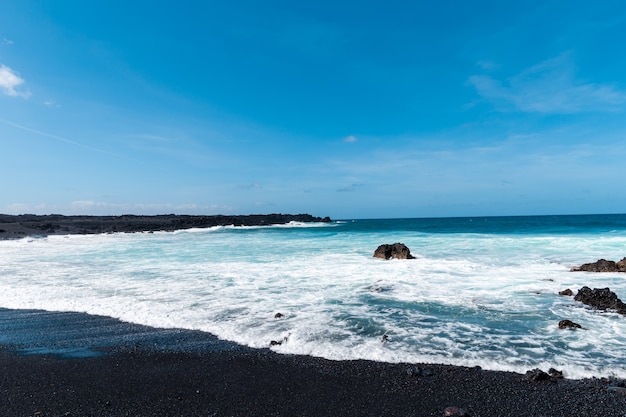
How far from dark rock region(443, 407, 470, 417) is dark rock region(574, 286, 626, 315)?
22.1 ft

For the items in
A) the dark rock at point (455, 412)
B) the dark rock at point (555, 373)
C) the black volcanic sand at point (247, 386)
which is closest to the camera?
the dark rock at point (455, 412)

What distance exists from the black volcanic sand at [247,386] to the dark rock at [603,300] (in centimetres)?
477

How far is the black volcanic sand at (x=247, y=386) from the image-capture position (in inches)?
170

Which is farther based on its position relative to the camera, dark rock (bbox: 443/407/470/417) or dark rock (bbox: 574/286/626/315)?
dark rock (bbox: 574/286/626/315)

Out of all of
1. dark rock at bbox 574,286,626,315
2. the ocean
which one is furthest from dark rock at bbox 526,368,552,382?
dark rock at bbox 574,286,626,315

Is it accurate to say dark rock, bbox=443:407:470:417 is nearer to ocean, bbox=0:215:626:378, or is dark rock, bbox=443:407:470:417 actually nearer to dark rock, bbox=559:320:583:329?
ocean, bbox=0:215:626:378

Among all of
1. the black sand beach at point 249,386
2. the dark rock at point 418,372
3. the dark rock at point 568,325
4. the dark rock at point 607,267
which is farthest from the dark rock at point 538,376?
the dark rock at point 607,267

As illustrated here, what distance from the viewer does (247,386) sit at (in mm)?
4898

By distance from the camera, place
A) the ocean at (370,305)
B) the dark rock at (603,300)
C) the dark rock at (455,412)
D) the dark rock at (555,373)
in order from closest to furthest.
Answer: the dark rock at (455,412), the dark rock at (555,373), the ocean at (370,305), the dark rock at (603,300)

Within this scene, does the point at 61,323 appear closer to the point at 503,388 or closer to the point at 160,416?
the point at 160,416

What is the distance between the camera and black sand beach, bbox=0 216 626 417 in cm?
431

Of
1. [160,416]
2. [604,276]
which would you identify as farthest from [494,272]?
[160,416]

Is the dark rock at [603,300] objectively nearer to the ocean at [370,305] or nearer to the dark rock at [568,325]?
the ocean at [370,305]

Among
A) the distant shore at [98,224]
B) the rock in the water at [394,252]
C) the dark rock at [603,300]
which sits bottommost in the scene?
the dark rock at [603,300]
